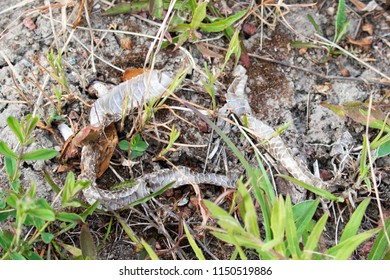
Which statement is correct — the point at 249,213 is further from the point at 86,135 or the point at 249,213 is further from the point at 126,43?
the point at 126,43

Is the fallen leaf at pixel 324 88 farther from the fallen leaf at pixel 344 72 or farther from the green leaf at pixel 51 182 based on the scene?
the green leaf at pixel 51 182

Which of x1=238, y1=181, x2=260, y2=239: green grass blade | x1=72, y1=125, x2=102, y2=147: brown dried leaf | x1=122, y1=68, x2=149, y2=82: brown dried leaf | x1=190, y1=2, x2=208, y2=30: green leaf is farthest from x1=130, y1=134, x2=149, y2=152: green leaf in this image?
x1=238, y1=181, x2=260, y2=239: green grass blade

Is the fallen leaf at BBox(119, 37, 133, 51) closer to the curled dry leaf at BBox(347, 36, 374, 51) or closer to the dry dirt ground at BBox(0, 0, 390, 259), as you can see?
the dry dirt ground at BBox(0, 0, 390, 259)

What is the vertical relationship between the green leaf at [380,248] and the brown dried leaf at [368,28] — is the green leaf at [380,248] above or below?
below

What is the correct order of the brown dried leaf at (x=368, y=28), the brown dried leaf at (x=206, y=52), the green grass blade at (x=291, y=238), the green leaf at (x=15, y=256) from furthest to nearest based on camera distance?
the brown dried leaf at (x=368, y=28), the brown dried leaf at (x=206, y=52), the green leaf at (x=15, y=256), the green grass blade at (x=291, y=238)

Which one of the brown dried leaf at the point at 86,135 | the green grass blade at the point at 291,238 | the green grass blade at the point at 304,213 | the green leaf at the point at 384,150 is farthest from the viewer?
the green leaf at the point at 384,150

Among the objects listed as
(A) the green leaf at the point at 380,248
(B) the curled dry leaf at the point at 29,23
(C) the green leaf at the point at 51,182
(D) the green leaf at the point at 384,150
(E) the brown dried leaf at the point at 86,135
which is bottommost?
(A) the green leaf at the point at 380,248

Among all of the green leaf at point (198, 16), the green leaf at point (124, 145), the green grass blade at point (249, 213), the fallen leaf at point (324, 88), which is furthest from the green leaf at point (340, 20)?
the green grass blade at point (249, 213)

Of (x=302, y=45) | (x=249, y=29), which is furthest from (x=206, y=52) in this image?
(x=302, y=45)
